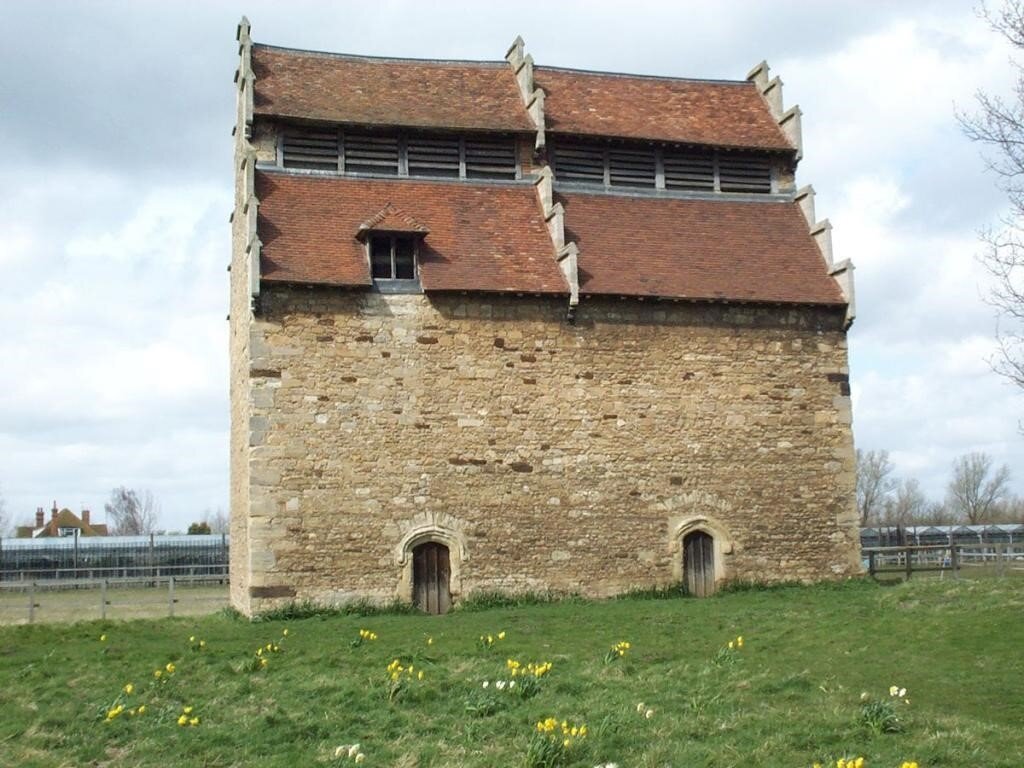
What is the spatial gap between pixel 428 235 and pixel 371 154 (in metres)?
2.65

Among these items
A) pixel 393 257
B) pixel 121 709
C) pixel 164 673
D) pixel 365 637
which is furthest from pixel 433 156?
pixel 121 709

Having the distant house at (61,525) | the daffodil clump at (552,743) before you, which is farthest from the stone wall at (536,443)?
the distant house at (61,525)

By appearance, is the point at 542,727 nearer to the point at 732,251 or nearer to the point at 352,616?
the point at 352,616

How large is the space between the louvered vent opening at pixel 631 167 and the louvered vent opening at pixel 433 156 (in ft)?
11.8

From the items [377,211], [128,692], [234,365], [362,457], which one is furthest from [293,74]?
[128,692]

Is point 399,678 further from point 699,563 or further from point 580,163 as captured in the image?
point 580,163

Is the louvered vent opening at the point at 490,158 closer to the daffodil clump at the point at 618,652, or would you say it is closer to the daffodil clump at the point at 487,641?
the daffodil clump at the point at 487,641

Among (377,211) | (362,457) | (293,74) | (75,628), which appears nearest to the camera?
(75,628)

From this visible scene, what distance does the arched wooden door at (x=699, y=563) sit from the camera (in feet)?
74.9

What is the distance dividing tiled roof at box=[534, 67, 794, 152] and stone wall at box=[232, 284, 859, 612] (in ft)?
15.6

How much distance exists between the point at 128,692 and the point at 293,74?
640 inches

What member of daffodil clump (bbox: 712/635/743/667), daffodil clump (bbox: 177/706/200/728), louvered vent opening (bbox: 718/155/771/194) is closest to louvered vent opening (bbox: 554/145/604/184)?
louvered vent opening (bbox: 718/155/771/194)

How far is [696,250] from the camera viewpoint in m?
24.6

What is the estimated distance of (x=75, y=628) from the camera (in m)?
20.2
